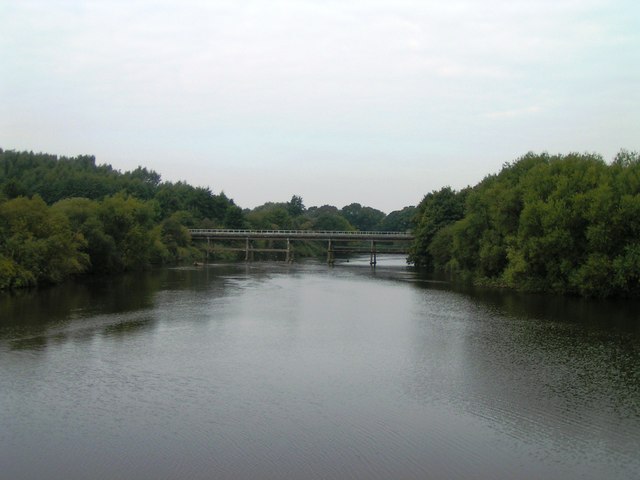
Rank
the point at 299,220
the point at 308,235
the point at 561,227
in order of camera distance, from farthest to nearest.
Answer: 1. the point at 299,220
2. the point at 308,235
3. the point at 561,227

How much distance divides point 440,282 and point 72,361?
44.6 meters

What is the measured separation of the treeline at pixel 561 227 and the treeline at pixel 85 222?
37.7m

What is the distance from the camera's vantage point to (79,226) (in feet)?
203

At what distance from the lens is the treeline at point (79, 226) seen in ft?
158

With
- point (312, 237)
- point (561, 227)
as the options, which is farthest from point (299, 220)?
point (561, 227)

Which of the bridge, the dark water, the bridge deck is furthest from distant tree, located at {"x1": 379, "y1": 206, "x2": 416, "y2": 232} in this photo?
the dark water

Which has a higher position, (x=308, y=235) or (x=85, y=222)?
(x=85, y=222)

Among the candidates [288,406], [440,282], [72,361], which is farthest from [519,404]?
[440,282]

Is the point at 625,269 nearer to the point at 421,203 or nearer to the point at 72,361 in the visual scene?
the point at 72,361

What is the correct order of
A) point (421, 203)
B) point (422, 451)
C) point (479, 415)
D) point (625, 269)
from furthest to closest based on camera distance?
point (421, 203), point (625, 269), point (479, 415), point (422, 451)

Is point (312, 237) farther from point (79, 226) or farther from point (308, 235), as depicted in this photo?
point (79, 226)

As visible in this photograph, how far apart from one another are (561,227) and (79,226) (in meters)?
45.8

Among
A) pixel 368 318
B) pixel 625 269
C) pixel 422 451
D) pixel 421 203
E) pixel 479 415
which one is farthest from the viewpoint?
pixel 421 203

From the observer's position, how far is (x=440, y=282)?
203 ft
